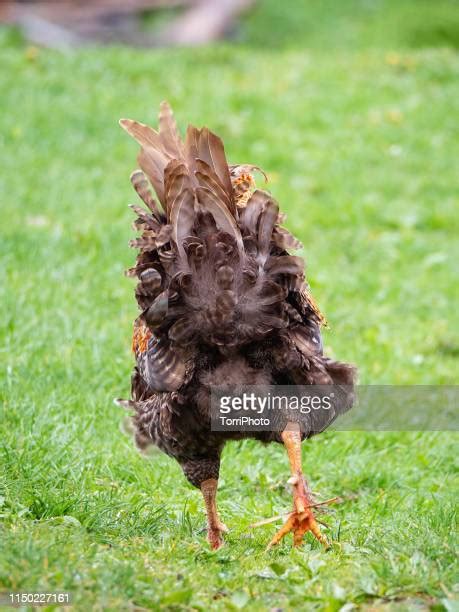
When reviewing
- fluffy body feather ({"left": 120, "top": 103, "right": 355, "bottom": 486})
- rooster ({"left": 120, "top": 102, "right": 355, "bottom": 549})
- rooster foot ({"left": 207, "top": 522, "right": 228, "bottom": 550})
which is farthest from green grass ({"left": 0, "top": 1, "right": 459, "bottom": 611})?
fluffy body feather ({"left": 120, "top": 103, "right": 355, "bottom": 486})

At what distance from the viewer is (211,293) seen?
162 inches

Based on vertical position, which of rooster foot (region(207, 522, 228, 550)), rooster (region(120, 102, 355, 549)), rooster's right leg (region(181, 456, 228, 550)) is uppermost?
rooster (region(120, 102, 355, 549))

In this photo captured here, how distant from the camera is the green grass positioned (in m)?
3.89

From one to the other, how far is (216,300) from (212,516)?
1156 mm

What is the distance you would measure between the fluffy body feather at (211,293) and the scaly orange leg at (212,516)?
0.33 meters

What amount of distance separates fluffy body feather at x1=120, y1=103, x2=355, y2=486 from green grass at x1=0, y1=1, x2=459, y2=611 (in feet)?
2.25

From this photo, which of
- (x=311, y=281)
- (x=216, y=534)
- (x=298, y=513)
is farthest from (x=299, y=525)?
(x=311, y=281)

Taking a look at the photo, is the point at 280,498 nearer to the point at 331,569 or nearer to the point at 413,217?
the point at 331,569

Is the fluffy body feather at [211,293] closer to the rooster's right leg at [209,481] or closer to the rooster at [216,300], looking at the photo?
the rooster at [216,300]

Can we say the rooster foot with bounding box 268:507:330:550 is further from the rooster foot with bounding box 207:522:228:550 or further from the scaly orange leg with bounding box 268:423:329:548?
the rooster foot with bounding box 207:522:228:550

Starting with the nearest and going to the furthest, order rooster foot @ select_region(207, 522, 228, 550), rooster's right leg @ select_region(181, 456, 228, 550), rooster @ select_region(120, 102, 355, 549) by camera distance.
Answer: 1. rooster @ select_region(120, 102, 355, 549)
2. rooster foot @ select_region(207, 522, 228, 550)
3. rooster's right leg @ select_region(181, 456, 228, 550)

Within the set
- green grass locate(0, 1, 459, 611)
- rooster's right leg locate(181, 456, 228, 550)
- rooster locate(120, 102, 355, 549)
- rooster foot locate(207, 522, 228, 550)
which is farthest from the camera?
rooster's right leg locate(181, 456, 228, 550)

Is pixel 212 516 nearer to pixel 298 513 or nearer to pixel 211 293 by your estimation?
pixel 298 513

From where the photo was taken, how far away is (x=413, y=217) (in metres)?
10.7
